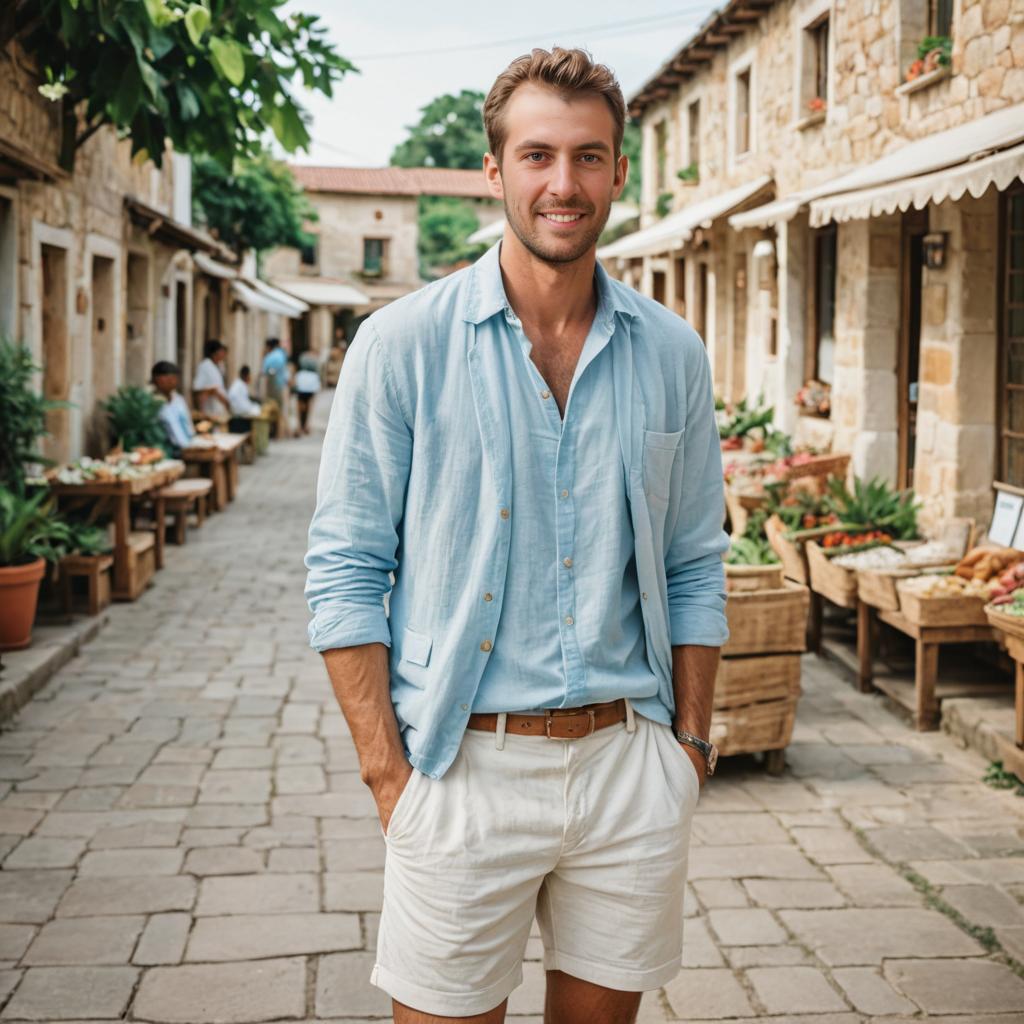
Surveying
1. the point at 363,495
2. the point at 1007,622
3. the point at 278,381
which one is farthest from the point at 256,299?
the point at 363,495

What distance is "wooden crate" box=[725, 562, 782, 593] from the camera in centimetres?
558

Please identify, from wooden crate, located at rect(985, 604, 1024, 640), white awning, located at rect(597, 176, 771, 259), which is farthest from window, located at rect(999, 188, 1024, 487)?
white awning, located at rect(597, 176, 771, 259)

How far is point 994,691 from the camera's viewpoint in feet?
21.6

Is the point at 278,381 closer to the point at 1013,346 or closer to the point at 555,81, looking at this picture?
the point at 1013,346

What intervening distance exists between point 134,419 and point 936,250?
713 cm

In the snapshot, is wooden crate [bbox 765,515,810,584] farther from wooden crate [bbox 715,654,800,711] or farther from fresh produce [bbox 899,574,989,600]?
wooden crate [bbox 715,654,800,711]

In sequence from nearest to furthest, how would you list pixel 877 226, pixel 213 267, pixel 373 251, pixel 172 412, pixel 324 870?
pixel 324 870
pixel 877 226
pixel 172 412
pixel 213 267
pixel 373 251

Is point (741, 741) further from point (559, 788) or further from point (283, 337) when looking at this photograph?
point (283, 337)

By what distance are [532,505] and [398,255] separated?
45.7 metres

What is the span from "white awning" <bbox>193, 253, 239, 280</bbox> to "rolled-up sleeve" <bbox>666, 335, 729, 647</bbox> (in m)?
16.2

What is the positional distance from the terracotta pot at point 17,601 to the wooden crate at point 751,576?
152 inches

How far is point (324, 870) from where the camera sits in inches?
178

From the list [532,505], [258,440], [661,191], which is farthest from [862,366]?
[258,440]

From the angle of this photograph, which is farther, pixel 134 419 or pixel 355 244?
pixel 355 244
